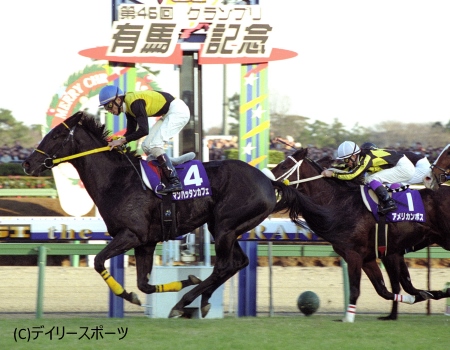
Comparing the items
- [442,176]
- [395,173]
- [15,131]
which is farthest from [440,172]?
[15,131]

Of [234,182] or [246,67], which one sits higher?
[246,67]

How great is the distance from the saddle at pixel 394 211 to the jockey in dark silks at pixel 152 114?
6.62ft

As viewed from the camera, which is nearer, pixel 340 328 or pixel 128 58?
pixel 340 328

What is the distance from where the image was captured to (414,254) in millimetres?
10078

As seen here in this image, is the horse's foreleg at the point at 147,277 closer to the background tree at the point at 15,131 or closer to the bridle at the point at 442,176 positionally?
the bridle at the point at 442,176

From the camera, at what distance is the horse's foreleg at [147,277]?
7215mm

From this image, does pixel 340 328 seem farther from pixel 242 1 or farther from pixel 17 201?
pixel 17 201

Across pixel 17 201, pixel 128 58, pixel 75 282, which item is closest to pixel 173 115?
pixel 128 58

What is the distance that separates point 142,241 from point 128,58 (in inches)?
88.6

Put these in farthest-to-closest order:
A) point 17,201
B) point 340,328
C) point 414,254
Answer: point 17,201, point 414,254, point 340,328

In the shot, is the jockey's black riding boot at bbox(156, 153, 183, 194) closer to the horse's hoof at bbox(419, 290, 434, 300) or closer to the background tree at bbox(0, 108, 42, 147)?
the horse's hoof at bbox(419, 290, 434, 300)

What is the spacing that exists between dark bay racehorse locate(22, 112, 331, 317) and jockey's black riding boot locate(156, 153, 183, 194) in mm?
164

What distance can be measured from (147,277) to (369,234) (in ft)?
7.34

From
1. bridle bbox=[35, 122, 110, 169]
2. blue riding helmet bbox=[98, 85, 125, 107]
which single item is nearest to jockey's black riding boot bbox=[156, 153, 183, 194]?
bridle bbox=[35, 122, 110, 169]
